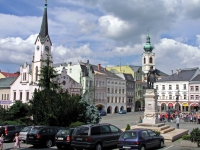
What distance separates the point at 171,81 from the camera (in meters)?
77.9

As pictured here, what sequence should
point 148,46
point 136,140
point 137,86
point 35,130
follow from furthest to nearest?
point 148,46 → point 137,86 → point 35,130 → point 136,140

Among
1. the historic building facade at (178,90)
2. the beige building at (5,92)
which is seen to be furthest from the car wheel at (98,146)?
the historic building facade at (178,90)

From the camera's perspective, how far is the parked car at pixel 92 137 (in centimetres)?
1498

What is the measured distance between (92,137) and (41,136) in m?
4.81

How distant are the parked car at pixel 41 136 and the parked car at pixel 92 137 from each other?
337 centimetres

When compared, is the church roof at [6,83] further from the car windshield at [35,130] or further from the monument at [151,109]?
the car windshield at [35,130]

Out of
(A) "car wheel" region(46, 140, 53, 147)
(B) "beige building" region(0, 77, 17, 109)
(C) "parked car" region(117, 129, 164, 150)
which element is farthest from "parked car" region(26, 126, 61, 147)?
(B) "beige building" region(0, 77, 17, 109)

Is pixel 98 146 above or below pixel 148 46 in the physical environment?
below

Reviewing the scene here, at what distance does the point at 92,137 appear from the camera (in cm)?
1505

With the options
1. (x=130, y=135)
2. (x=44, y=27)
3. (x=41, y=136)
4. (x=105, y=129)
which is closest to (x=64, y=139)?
(x=41, y=136)

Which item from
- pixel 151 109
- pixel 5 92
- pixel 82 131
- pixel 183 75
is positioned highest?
pixel 183 75

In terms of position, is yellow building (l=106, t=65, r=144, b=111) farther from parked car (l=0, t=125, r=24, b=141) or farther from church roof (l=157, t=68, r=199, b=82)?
parked car (l=0, t=125, r=24, b=141)

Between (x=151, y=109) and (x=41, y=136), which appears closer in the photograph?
(x=41, y=136)

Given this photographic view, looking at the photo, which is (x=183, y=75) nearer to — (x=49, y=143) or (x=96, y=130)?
(x=49, y=143)
